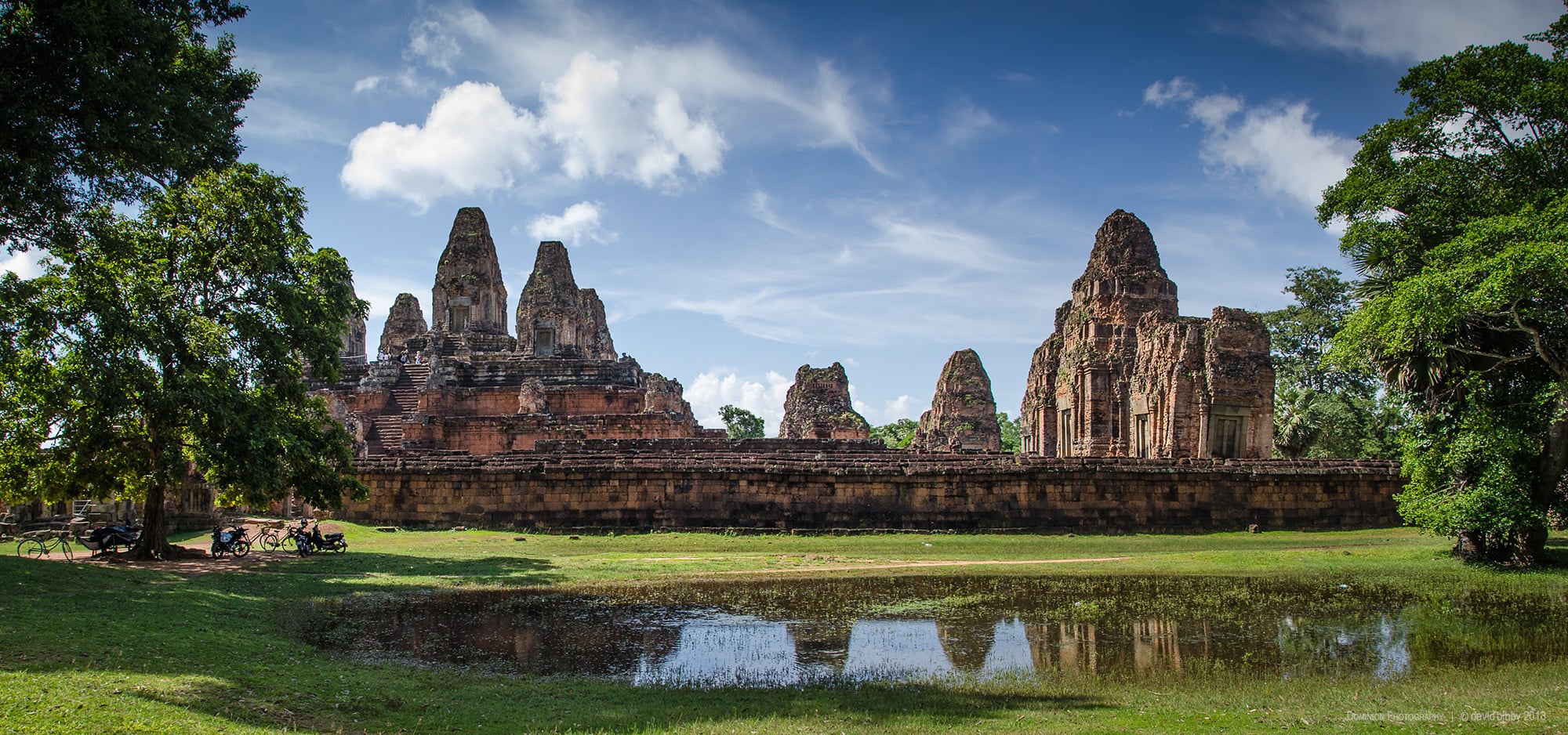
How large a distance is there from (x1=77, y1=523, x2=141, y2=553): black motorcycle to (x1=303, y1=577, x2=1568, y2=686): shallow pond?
19.8 feet

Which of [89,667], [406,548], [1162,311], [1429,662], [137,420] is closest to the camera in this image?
[89,667]

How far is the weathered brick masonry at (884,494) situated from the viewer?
24016mm

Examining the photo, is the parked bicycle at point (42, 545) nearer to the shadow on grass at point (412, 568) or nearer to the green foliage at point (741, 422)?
the shadow on grass at point (412, 568)

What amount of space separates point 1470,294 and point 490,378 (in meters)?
33.4

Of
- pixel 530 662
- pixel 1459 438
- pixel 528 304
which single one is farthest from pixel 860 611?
pixel 528 304

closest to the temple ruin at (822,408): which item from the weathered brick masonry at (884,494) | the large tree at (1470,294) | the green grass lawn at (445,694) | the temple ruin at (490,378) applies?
the temple ruin at (490,378)

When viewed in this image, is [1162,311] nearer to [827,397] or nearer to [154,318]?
[827,397]

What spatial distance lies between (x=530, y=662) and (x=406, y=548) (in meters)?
11.6

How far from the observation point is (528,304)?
46.3 meters

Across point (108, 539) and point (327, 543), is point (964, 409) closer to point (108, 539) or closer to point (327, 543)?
point (327, 543)

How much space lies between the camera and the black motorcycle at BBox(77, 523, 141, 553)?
54.1 ft

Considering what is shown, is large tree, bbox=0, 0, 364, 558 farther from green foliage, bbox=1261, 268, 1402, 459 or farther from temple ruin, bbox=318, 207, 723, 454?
green foliage, bbox=1261, 268, 1402, 459

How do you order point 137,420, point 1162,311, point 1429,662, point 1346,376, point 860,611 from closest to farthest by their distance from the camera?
point 1429,662 → point 860,611 → point 137,420 → point 1162,311 → point 1346,376

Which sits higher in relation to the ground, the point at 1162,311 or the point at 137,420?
the point at 1162,311
